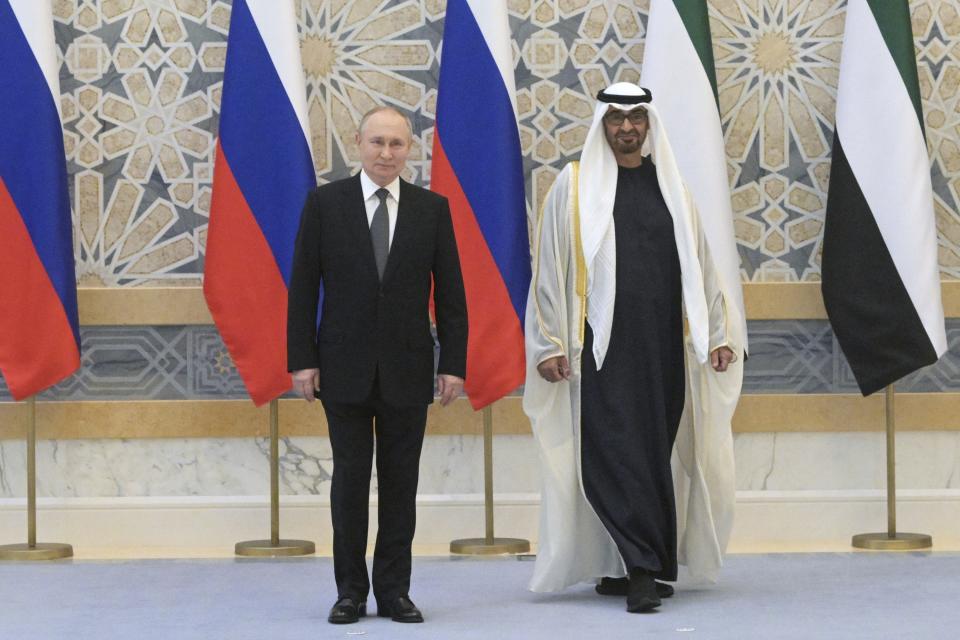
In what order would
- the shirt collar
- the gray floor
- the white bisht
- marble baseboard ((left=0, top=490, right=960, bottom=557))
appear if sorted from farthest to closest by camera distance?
marble baseboard ((left=0, top=490, right=960, bottom=557))
the white bisht
the shirt collar
the gray floor

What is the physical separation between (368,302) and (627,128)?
1061 mm

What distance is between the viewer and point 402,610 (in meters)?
4.18

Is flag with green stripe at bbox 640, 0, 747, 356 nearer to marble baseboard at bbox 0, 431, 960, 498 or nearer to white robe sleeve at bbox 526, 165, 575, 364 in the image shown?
marble baseboard at bbox 0, 431, 960, 498

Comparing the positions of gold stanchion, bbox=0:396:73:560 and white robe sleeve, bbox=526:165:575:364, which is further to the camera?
gold stanchion, bbox=0:396:73:560

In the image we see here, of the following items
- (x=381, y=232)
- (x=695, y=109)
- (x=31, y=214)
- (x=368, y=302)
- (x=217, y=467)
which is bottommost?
(x=217, y=467)

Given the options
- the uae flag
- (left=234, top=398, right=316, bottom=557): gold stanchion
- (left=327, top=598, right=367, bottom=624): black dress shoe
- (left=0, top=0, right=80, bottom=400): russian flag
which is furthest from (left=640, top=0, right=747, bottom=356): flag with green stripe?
(left=0, top=0, right=80, bottom=400): russian flag

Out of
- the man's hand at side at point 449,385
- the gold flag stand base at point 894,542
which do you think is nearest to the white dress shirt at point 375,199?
the man's hand at side at point 449,385

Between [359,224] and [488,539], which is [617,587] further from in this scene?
[359,224]

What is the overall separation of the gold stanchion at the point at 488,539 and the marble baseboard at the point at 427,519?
203 millimetres

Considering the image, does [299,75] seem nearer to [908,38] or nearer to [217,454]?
[217,454]

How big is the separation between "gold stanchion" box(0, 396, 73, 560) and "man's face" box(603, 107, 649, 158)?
102 inches

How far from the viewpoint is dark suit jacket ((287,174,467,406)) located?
4152mm

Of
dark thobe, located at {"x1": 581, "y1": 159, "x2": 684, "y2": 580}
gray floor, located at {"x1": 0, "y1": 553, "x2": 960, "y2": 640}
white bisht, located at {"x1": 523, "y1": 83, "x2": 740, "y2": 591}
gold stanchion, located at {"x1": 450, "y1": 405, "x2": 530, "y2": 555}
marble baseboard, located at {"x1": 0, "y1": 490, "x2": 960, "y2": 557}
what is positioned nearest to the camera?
gray floor, located at {"x1": 0, "y1": 553, "x2": 960, "y2": 640}

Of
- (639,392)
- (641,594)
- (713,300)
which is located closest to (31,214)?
(639,392)
